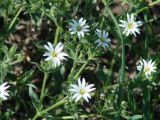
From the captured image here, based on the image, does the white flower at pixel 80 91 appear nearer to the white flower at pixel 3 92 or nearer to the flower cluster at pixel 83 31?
the flower cluster at pixel 83 31

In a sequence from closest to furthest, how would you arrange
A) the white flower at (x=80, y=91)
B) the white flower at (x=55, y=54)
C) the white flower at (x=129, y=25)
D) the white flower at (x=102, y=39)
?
the white flower at (x=80, y=91) → the white flower at (x=55, y=54) → the white flower at (x=102, y=39) → the white flower at (x=129, y=25)

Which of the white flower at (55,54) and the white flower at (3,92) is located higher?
the white flower at (55,54)

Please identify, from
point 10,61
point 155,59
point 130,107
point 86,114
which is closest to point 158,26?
point 155,59

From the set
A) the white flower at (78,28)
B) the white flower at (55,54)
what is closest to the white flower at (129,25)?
the white flower at (78,28)

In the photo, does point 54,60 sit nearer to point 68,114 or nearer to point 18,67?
point 68,114

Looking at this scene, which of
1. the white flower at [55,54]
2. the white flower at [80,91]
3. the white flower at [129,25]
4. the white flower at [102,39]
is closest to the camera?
the white flower at [80,91]
